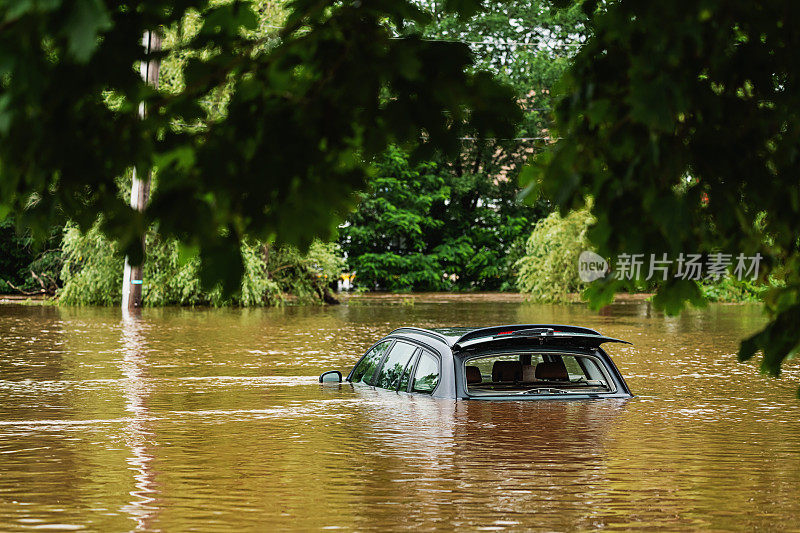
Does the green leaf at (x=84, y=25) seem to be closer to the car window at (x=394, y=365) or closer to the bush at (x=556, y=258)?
the car window at (x=394, y=365)

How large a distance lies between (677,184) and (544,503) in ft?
11.6

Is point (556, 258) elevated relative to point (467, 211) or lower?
lower

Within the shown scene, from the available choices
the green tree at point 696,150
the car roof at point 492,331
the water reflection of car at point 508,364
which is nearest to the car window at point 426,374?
the water reflection of car at point 508,364

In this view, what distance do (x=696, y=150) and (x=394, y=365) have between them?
7.83m

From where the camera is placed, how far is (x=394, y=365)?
13.2 meters

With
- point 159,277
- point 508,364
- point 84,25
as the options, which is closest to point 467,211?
point 159,277

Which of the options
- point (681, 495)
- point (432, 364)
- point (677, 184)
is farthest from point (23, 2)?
point (432, 364)

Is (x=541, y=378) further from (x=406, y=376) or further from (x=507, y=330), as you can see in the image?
(x=406, y=376)

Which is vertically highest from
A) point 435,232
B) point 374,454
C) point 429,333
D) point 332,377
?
point 435,232

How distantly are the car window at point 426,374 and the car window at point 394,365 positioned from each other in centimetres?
32

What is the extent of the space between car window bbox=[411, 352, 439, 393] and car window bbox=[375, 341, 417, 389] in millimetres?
322

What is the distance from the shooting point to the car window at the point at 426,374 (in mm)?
11945

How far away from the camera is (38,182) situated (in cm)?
462

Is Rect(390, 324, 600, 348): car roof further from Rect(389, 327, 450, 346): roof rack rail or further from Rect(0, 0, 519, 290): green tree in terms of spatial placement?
Rect(0, 0, 519, 290): green tree
